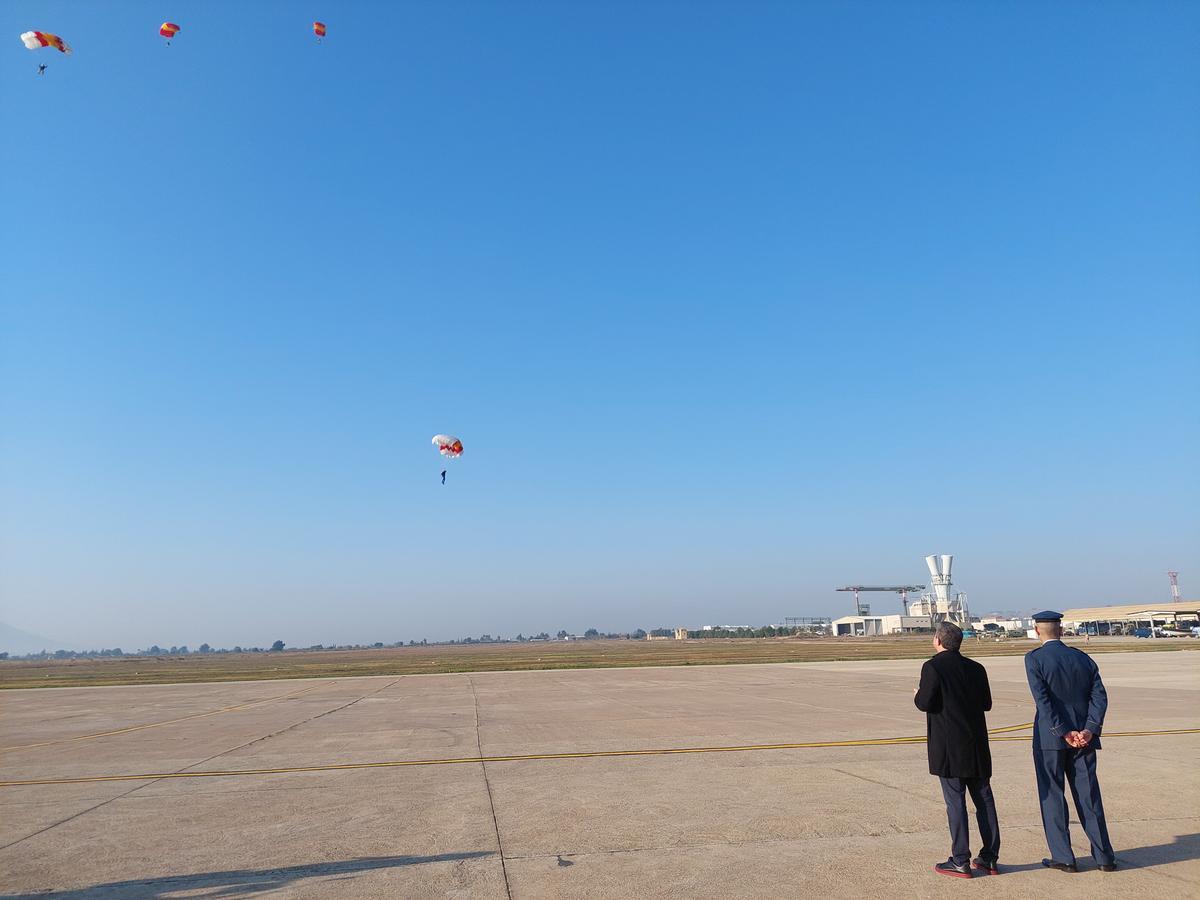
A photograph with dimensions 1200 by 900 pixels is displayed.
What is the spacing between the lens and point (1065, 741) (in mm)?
6910

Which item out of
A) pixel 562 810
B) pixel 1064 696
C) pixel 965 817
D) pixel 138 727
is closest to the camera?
pixel 965 817

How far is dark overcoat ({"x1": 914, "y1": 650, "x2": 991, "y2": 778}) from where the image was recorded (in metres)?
6.78

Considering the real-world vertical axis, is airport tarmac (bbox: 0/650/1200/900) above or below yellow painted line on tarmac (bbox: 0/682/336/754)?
above

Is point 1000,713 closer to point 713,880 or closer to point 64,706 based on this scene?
point 713,880

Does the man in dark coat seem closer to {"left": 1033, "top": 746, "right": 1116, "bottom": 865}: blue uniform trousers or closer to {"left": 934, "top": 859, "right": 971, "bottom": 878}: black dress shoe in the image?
{"left": 934, "top": 859, "right": 971, "bottom": 878}: black dress shoe

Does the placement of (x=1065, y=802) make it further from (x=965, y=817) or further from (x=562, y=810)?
(x=562, y=810)

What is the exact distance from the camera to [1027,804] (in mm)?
9312

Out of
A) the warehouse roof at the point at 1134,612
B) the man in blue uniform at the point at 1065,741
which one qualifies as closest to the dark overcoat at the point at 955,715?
the man in blue uniform at the point at 1065,741

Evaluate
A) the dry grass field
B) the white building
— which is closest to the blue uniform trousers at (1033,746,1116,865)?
the dry grass field

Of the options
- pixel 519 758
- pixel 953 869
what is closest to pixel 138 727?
pixel 519 758

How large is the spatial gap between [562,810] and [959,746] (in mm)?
4971

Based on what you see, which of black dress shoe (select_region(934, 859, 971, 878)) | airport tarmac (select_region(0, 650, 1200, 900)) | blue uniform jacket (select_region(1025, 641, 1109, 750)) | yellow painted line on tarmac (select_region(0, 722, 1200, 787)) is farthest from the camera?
yellow painted line on tarmac (select_region(0, 722, 1200, 787))

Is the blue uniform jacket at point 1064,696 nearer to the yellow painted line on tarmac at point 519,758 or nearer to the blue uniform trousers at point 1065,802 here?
the blue uniform trousers at point 1065,802

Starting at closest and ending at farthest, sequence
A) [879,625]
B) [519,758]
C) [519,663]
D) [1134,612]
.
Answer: [519,758] < [519,663] < [1134,612] < [879,625]
